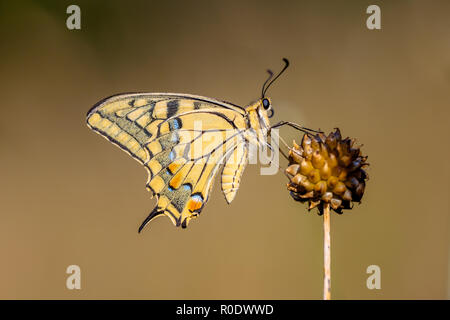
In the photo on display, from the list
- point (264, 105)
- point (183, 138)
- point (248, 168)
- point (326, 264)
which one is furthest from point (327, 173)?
point (248, 168)

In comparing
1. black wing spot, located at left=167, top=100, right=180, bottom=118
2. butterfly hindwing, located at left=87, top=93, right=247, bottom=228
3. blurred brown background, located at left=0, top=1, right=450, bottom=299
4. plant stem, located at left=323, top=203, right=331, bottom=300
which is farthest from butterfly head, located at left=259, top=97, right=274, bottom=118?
blurred brown background, located at left=0, top=1, right=450, bottom=299

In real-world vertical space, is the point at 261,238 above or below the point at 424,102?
below

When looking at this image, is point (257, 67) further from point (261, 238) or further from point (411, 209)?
point (411, 209)

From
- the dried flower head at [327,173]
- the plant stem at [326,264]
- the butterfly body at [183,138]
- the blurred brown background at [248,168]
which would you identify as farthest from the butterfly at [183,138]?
the blurred brown background at [248,168]

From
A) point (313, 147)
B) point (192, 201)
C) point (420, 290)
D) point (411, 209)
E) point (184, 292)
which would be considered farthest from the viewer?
point (184, 292)

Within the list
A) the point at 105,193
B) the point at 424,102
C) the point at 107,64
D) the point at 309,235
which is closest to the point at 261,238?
the point at 309,235

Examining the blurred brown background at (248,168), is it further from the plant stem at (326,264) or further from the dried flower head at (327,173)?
the plant stem at (326,264)
